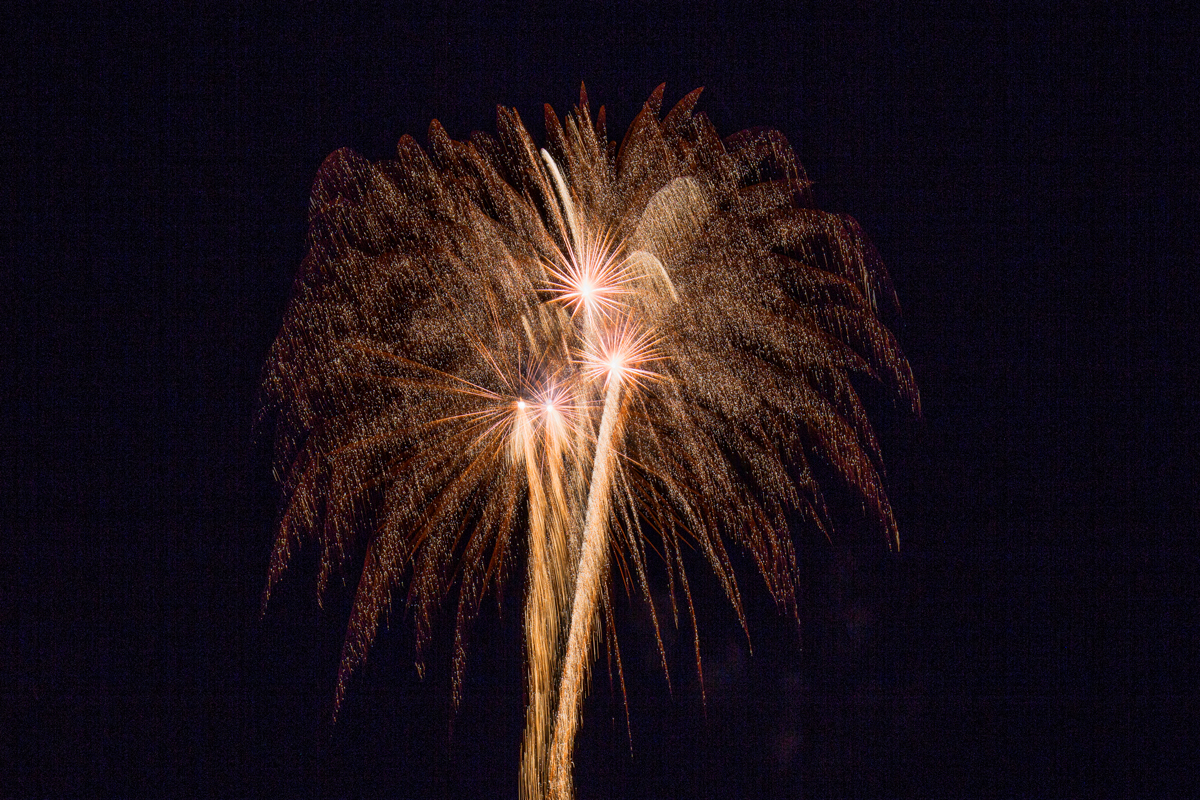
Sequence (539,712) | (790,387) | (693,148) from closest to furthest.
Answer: (693,148), (790,387), (539,712)

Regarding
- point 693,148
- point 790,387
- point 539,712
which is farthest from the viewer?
point 539,712

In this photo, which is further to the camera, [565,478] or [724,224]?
[565,478]

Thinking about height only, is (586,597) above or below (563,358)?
below

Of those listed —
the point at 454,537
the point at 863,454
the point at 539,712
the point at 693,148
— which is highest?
the point at 693,148

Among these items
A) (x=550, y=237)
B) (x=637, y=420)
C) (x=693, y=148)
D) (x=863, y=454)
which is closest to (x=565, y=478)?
(x=637, y=420)

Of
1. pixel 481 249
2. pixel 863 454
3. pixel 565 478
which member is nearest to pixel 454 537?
pixel 565 478

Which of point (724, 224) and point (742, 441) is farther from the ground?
point (724, 224)

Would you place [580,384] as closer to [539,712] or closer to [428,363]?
[428,363]
